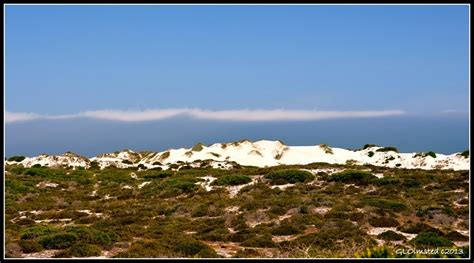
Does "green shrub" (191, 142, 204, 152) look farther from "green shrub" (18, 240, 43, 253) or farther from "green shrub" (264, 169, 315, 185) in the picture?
"green shrub" (18, 240, 43, 253)

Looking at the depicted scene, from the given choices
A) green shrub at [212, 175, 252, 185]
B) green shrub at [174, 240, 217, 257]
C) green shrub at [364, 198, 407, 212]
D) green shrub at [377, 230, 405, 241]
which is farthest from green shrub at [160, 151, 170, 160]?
green shrub at [174, 240, 217, 257]

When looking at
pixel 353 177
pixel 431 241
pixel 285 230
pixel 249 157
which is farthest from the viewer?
pixel 249 157

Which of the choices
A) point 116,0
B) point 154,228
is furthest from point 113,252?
point 116,0

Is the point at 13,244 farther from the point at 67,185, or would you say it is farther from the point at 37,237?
the point at 67,185

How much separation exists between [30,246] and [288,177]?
25.5 m

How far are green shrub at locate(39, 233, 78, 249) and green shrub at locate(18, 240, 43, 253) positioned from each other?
28cm

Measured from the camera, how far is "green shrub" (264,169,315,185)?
135 ft

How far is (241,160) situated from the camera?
7738cm

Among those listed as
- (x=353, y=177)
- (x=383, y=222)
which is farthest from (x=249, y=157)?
(x=383, y=222)

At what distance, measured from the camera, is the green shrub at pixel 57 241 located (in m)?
19.4

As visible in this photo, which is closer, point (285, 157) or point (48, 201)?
point (48, 201)

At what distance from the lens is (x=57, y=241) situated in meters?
19.5

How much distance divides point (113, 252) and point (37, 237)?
418 centimetres

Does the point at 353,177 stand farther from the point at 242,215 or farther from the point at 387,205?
the point at 242,215
